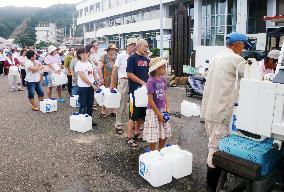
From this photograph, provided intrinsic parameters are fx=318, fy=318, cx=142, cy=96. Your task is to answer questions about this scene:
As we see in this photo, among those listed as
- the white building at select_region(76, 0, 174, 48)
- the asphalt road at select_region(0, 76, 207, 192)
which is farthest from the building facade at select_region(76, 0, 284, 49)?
the asphalt road at select_region(0, 76, 207, 192)

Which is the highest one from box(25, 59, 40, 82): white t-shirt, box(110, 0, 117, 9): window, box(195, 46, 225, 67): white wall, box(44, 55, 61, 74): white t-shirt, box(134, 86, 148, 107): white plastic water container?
box(110, 0, 117, 9): window

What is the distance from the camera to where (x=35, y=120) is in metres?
8.65

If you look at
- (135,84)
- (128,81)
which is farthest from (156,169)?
(128,81)

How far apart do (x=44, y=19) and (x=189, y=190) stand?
163 metres

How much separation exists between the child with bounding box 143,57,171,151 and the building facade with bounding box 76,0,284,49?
23.1 m

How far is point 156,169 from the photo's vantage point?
4461 mm

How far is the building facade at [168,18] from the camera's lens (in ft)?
96.1

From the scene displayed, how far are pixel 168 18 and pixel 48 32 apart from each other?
342ft

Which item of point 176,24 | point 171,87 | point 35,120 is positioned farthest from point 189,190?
point 176,24

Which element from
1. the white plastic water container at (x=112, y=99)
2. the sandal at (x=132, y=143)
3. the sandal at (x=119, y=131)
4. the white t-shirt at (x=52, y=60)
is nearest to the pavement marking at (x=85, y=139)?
the sandal at (x=119, y=131)

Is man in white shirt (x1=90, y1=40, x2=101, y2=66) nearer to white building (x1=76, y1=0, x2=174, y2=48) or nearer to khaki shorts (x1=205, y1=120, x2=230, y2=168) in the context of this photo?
khaki shorts (x1=205, y1=120, x2=230, y2=168)

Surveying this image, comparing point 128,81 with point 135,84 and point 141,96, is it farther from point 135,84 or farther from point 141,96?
point 141,96

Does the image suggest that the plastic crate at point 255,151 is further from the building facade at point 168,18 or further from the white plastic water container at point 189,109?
the building facade at point 168,18

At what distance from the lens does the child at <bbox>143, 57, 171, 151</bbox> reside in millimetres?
5047
